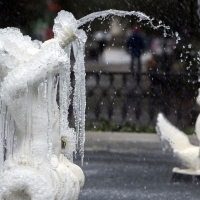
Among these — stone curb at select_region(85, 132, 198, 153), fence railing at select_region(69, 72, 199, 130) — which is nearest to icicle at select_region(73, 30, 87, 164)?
stone curb at select_region(85, 132, 198, 153)

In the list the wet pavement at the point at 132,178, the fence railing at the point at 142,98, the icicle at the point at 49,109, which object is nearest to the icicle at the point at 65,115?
the icicle at the point at 49,109

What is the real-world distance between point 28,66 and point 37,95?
23 centimetres

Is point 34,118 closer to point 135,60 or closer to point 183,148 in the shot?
point 183,148

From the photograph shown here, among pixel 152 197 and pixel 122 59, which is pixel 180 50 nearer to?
pixel 122 59

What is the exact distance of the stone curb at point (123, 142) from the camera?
9.98 m

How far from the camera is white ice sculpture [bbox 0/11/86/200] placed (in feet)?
15.2

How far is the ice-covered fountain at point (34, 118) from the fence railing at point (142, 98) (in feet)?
23.9

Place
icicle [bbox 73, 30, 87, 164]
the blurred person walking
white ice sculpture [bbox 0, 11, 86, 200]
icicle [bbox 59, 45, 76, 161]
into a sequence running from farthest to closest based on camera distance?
1. the blurred person walking
2. icicle [bbox 73, 30, 87, 164]
3. icicle [bbox 59, 45, 76, 161]
4. white ice sculpture [bbox 0, 11, 86, 200]

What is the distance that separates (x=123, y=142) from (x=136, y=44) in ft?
14.4

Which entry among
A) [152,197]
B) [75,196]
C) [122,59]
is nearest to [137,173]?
[152,197]

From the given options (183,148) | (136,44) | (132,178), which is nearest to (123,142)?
(132,178)

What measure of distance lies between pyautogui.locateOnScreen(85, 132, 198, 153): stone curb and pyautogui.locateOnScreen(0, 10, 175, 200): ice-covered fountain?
4.97 m

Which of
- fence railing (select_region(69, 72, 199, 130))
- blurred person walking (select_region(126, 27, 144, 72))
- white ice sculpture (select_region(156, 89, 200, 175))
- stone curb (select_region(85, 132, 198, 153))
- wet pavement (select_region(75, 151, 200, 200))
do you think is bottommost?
wet pavement (select_region(75, 151, 200, 200))

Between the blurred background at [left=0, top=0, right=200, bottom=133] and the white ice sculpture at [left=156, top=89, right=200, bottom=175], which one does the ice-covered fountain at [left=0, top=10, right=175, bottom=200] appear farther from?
the blurred background at [left=0, top=0, right=200, bottom=133]
